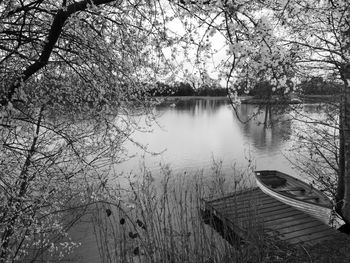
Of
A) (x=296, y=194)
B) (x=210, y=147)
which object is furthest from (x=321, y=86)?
(x=210, y=147)

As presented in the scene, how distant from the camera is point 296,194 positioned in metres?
9.09

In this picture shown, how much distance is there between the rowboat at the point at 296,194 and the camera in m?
7.57

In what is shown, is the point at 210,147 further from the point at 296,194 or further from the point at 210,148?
the point at 296,194

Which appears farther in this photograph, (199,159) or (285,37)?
(199,159)

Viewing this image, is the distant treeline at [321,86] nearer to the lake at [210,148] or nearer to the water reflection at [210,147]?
the lake at [210,148]

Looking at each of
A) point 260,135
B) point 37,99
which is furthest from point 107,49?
point 260,135

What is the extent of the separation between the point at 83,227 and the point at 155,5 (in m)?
7.11

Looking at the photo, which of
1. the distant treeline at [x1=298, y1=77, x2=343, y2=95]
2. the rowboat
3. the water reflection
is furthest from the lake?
the rowboat

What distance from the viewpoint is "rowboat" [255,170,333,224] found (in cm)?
757

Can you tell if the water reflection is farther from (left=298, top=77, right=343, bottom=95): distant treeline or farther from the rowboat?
(left=298, top=77, right=343, bottom=95): distant treeline

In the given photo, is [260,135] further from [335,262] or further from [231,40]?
[231,40]

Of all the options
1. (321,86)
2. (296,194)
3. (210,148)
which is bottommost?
(210,148)

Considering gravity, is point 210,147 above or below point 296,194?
below

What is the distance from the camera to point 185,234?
307 cm
